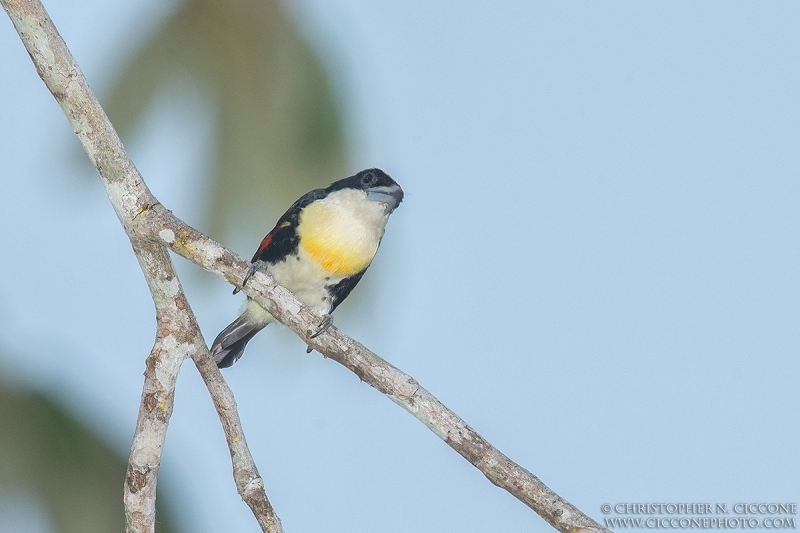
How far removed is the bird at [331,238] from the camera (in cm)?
493

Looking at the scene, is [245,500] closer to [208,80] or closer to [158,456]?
[158,456]

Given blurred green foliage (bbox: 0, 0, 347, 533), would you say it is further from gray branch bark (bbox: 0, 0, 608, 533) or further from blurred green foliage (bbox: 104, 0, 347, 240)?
gray branch bark (bbox: 0, 0, 608, 533)

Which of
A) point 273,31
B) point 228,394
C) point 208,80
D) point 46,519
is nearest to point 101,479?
point 46,519

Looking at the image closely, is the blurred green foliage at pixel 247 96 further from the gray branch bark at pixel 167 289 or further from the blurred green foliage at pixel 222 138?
the gray branch bark at pixel 167 289

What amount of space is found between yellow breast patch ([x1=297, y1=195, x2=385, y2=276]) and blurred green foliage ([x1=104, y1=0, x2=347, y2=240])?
0.23m

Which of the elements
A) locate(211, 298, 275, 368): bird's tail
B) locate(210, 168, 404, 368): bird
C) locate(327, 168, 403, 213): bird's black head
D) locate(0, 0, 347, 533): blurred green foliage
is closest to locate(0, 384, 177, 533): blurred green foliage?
locate(0, 0, 347, 533): blurred green foliage

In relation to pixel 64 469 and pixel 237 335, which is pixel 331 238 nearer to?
pixel 237 335

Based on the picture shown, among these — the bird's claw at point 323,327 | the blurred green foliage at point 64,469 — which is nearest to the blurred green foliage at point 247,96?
the blurred green foliage at point 64,469

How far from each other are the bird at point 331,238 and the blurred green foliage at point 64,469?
1.08 metres

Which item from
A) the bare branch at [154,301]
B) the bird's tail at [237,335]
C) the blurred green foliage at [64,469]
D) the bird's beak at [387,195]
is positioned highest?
the bird's beak at [387,195]

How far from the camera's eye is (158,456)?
11.8ft

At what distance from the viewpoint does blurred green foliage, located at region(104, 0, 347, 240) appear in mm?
5145

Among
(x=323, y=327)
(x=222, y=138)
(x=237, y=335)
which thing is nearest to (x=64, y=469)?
(x=237, y=335)

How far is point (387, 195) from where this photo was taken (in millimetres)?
5023
